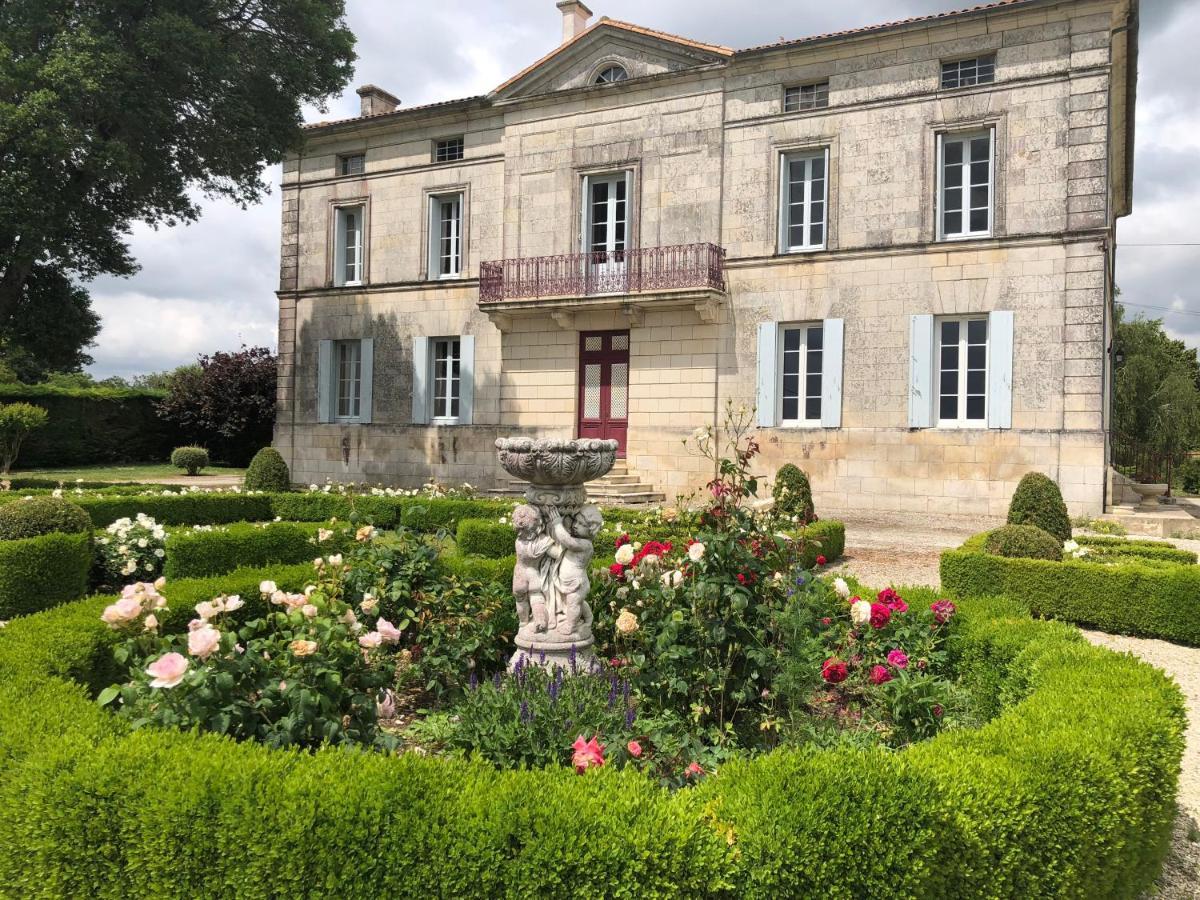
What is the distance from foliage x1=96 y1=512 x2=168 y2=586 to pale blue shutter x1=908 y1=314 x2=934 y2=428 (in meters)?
11.5

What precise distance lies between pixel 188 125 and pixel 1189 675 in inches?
802

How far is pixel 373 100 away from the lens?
20.7 meters

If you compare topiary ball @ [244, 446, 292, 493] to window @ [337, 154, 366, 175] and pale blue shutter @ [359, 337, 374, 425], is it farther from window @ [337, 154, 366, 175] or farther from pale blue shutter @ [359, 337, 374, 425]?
window @ [337, 154, 366, 175]

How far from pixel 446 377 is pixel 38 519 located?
11.5 m

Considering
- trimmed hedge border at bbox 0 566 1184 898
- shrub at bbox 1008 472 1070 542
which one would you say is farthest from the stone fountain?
shrub at bbox 1008 472 1070 542

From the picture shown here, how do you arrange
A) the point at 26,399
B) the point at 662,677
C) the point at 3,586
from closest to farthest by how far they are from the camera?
the point at 662,677 < the point at 3,586 < the point at 26,399

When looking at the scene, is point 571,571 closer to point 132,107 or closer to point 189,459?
point 132,107

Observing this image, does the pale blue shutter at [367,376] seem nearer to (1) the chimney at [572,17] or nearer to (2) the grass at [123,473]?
(2) the grass at [123,473]

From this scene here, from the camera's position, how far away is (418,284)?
19094 millimetres

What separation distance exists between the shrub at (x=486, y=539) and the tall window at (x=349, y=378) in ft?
35.4

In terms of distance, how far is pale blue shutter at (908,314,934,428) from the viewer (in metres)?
14.3

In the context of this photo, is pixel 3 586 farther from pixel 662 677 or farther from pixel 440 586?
pixel 662 677

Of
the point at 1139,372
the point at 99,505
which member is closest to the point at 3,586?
the point at 99,505

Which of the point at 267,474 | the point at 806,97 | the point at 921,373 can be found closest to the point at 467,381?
the point at 267,474
